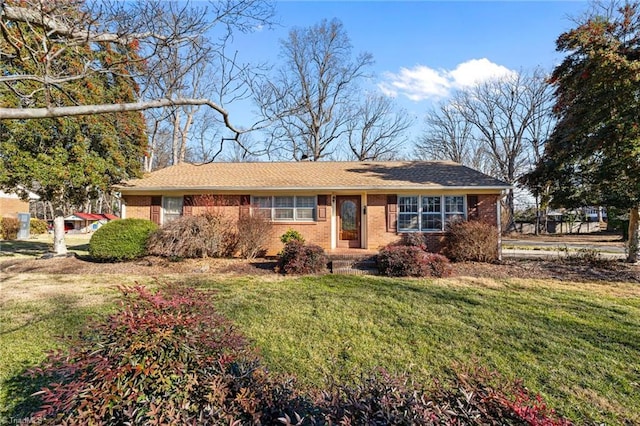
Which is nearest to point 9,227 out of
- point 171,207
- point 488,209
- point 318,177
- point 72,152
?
point 72,152

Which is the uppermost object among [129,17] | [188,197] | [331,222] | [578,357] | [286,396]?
[129,17]

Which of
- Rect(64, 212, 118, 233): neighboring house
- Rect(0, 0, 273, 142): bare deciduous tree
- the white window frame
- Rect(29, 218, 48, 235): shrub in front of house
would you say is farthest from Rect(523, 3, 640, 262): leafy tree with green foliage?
Rect(64, 212, 118, 233): neighboring house

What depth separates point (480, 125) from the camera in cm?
3197

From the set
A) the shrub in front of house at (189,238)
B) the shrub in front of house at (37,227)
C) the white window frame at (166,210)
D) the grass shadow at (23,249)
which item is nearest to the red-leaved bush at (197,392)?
the shrub in front of house at (189,238)

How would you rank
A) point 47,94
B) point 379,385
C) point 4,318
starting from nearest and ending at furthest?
point 379,385
point 47,94
point 4,318

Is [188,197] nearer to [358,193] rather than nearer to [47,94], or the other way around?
[358,193]

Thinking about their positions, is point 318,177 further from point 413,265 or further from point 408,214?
point 413,265

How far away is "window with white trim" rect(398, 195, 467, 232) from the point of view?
12.1m

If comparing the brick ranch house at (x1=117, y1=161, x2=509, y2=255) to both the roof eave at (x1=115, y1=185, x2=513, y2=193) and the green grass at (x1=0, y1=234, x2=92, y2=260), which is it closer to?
the roof eave at (x1=115, y1=185, x2=513, y2=193)

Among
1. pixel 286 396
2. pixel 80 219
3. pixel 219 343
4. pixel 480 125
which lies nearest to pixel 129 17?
pixel 219 343

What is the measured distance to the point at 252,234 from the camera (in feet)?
37.2

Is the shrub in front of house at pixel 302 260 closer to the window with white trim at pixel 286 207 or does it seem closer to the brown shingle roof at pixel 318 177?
the window with white trim at pixel 286 207

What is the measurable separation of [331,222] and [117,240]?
25.1 ft

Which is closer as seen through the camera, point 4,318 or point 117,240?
point 4,318
